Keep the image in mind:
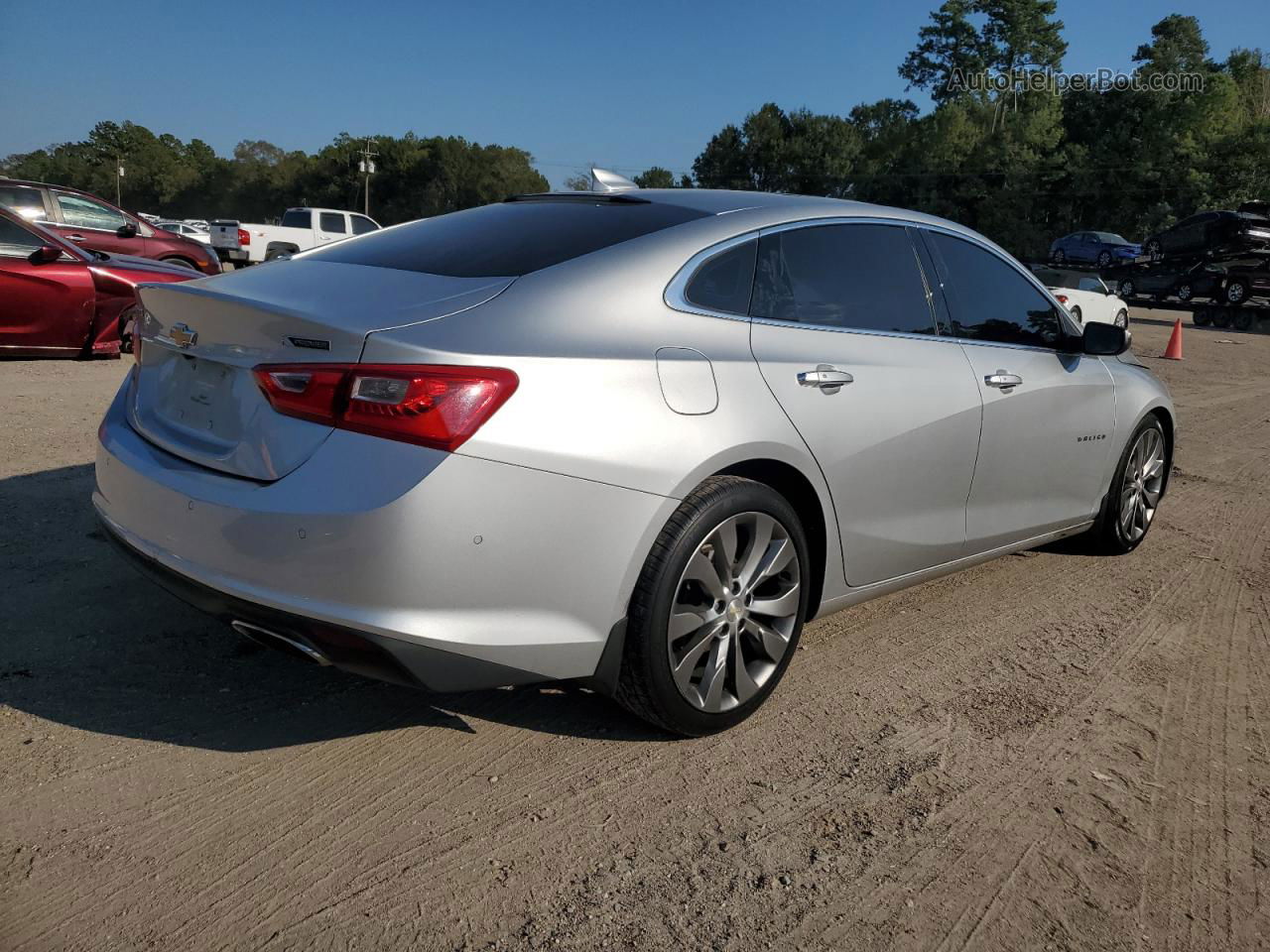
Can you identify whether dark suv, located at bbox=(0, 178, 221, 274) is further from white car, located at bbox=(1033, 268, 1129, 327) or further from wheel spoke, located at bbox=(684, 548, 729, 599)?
white car, located at bbox=(1033, 268, 1129, 327)

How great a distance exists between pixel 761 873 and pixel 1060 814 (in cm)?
92

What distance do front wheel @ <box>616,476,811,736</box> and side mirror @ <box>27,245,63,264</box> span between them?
26.2ft

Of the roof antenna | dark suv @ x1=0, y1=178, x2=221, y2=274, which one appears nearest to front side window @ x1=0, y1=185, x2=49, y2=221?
dark suv @ x1=0, y1=178, x2=221, y2=274

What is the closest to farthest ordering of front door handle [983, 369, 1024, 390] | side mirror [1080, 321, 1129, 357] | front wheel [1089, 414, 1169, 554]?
front door handle [983, 369, 1024, 390] → side mirror [1080, 321, 1129, 357] → front wheel [1089, 414, 1169, 554]

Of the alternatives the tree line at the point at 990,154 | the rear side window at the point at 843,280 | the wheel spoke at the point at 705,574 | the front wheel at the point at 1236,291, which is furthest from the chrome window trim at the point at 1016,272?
the tree line at the point at 990,154

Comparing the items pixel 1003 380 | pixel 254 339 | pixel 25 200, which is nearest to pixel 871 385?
pixel 1003 380

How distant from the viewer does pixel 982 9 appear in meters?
84.1

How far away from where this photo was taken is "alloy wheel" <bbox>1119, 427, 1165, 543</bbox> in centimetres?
521

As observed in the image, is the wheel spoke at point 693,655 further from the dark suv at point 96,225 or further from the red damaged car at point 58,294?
the dark suv at point 96,225

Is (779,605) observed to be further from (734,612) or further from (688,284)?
(688,284)

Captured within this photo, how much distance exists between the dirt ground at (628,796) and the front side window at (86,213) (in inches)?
449

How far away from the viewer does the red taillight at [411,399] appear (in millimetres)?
2441

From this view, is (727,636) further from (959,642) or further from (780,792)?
(959,642)

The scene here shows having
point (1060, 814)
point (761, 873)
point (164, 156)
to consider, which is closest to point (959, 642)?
point (1060, 814)
